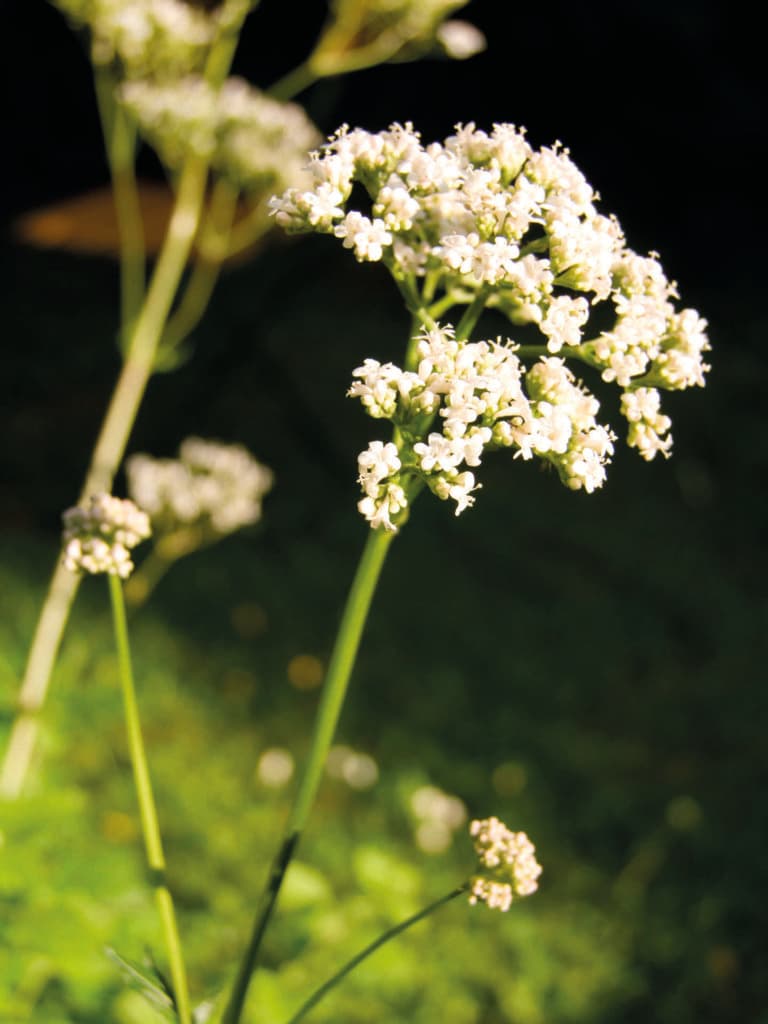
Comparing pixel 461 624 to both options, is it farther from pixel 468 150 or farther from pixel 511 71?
pixel 511 71

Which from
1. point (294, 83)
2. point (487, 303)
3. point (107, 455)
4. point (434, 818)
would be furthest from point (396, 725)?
point (294, 83)

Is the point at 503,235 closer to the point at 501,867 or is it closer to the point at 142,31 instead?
the point at 501,867

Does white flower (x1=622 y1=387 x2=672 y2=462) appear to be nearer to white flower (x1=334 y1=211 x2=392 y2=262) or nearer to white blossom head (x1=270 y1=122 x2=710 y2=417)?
white blossom head (x1=270 y1=122 x2=710 y2=417)

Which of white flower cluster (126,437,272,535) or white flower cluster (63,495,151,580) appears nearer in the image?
white flower cluster (63,495,151,580)

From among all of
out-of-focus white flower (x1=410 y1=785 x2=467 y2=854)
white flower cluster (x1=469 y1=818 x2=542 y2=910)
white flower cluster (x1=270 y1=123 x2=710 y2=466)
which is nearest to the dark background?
out-of-focus white flower (x1=410 y1=785 x2=467 y2=854)

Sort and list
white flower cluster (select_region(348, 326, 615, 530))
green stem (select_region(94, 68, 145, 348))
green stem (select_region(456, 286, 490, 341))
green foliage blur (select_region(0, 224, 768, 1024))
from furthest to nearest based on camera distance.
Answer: green stem (select_region(94, 68, 145, 348)), green foliage blur (select_region(0, 224, 768, 1024)), green stem (select_region(456, 286, 490, 341)), white flower cluster (select_region(348, 326, 615, 530))

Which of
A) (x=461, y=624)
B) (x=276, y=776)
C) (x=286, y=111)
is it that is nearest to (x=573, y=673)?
(x=461, y=624)

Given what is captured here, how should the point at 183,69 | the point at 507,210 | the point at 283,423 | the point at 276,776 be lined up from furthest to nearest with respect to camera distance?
the point at 283,423
the point at 276,776
the point at 183,69
the point at 507,210
